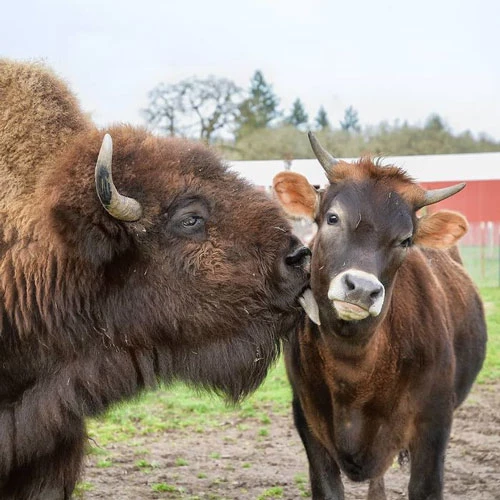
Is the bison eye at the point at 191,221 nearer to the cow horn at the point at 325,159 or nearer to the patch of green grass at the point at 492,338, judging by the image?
the cow horn at the point at 325,159

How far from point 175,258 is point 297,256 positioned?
66cm

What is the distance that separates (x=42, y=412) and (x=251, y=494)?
3.58 m

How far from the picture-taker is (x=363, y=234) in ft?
17.5

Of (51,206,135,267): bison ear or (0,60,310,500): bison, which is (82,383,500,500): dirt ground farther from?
(51,206,135,267): bison ear

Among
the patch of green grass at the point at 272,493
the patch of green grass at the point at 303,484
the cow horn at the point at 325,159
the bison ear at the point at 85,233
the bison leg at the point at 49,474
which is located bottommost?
the patch of green grass at the point at 303,484

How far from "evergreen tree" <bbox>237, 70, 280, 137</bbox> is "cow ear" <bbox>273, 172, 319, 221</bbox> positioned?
36058 millimetres

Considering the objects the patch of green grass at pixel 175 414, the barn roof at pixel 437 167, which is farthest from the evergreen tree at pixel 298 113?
the patch of green grass at pixel 175 414

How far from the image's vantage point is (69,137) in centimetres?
441

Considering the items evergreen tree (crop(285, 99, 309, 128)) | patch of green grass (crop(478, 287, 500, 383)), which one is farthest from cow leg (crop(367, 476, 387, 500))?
evergreen tree (crop(285, 99, 309, 128))

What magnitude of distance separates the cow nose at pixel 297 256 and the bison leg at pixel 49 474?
1477 millimetres

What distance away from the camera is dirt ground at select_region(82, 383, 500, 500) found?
734cm

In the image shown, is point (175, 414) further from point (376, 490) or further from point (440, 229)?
point (440, 229)

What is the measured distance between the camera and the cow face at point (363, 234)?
500 centimetres

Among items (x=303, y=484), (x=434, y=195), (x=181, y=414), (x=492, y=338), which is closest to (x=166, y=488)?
(x=303, y=484)
